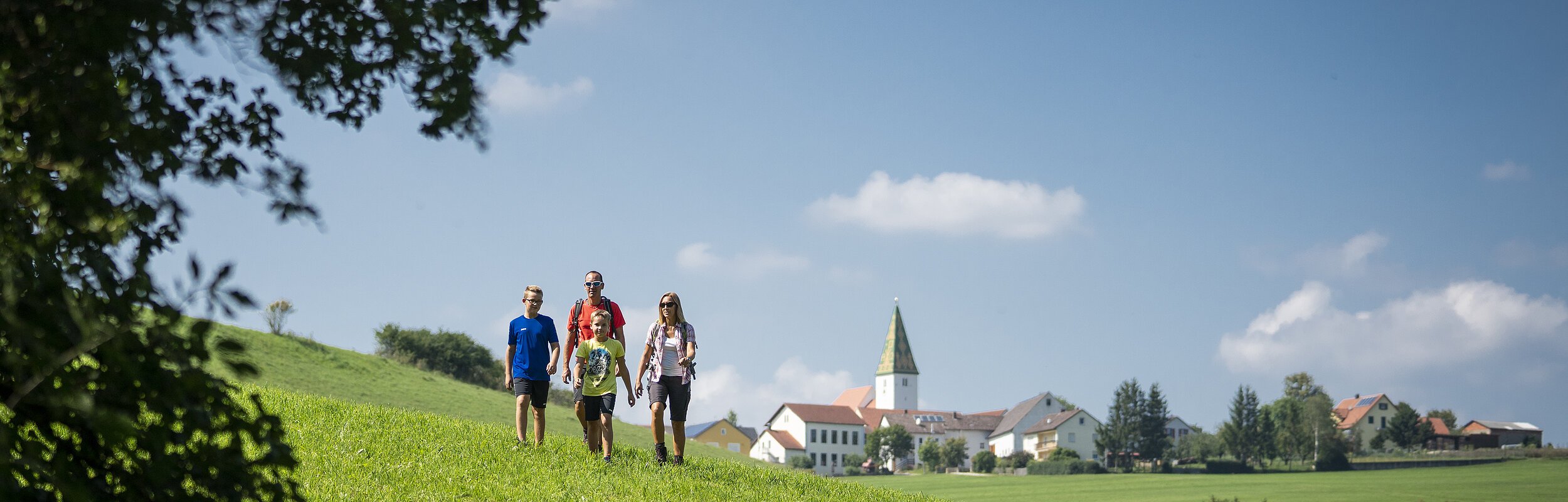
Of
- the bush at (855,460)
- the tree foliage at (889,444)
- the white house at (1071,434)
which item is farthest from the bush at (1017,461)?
the bush at (855,460)

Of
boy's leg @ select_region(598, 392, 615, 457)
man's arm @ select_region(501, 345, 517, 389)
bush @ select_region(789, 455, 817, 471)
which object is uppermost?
man's arm @ select_region(501, 345, 517, 389)

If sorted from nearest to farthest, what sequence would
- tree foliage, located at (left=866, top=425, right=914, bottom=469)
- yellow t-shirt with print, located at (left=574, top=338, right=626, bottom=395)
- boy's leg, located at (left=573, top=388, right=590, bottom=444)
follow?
1. yellow t-shirt with print, located at (left=574, top=338, right=626, bottom=395)
2. boy's leg, located at (left=573, top=388, right=590, bottom=444)
3. tree foliage, located at (left=866, top=425, right=914, bottom=469)

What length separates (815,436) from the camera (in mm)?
137875

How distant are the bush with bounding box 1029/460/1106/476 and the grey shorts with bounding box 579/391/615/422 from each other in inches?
3283

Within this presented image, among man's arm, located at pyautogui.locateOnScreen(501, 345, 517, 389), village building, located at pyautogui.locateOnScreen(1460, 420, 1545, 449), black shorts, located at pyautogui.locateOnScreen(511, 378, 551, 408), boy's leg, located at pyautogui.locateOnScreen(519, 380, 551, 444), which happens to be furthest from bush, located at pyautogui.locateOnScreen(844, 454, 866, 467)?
man's arm, located at pyautogui.locateOnScreen(501, 345, 517, 389)

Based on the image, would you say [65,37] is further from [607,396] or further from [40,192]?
[607,396]

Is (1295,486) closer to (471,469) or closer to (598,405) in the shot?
(598,405)

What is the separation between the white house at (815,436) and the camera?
136m

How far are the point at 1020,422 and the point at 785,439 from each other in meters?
29.1

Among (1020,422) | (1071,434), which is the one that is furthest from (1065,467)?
(1020,422)

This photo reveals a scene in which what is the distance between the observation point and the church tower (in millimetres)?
176750

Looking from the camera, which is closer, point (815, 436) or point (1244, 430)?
point (1244, 430)

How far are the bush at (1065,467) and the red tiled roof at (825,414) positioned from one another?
1710 inches

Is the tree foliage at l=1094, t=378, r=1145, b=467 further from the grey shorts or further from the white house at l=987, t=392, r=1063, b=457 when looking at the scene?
the grey shorts
